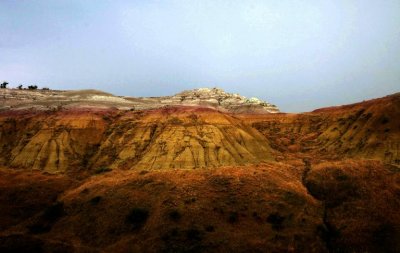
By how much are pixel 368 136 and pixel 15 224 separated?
4557 cm

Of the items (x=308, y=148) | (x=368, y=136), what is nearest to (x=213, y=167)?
(x=308, y=148)

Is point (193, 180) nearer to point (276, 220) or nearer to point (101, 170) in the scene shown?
point (276, 220)

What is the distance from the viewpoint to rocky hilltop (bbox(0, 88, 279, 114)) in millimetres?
66188

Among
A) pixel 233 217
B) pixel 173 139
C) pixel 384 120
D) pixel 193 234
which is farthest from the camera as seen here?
pixel 173 139

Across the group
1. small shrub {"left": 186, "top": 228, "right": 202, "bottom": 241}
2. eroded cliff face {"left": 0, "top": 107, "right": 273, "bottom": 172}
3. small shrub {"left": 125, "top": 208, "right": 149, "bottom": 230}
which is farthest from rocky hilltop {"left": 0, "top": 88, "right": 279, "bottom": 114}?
small shrub {"left": 186, "top": 228, "right": 202, "bottom": 241}

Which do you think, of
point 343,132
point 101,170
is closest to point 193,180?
point 101,170

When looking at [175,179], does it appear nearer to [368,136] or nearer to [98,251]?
[98,251]

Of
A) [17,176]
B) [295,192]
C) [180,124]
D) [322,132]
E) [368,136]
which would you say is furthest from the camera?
[322,132]

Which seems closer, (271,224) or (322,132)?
(271,224)

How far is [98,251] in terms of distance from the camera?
113ft

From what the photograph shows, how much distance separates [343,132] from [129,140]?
3242 cm

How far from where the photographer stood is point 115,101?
72.4m

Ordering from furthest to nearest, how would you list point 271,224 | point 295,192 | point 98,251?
1. point 295,192
2. point 271,224
3. point 98,251

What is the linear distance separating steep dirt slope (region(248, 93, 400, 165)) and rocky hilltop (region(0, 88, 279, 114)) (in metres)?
14.9
